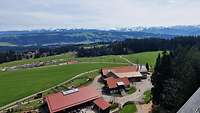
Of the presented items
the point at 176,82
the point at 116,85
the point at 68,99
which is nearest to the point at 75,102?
the point at 68,99

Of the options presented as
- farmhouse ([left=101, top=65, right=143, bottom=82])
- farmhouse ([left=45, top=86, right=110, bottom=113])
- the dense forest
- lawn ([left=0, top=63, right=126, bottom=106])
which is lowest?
lawn ([left=0, top=63, right=126, bottom=106])

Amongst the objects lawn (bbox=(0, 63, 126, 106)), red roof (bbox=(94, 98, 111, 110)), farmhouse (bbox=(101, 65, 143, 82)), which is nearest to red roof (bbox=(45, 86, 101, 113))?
red roof (bbox=(94, 98, 111, 110))

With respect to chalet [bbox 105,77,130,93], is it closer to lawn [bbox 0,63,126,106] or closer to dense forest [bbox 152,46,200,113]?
lawn [bbox 0,63,126,106]

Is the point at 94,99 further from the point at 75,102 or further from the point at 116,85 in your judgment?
the point at 116,85

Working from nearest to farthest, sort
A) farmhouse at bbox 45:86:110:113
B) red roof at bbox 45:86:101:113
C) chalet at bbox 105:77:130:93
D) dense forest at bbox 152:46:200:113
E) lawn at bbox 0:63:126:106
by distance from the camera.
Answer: dense forest at bbox 152:46:200:113, farmhouse at bbox 45:86:110:113, red roof at bbox 45:86:101:113, chalet at bbox 105:77:130:93, lawn at bbox 0:63:126:106

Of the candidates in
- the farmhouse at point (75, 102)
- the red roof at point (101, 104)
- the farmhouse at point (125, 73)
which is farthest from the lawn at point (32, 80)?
the red roof at point (101, 104)

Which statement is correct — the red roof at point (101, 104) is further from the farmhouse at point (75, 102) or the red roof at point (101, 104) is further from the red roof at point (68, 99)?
the red roof at point (68, 99)
